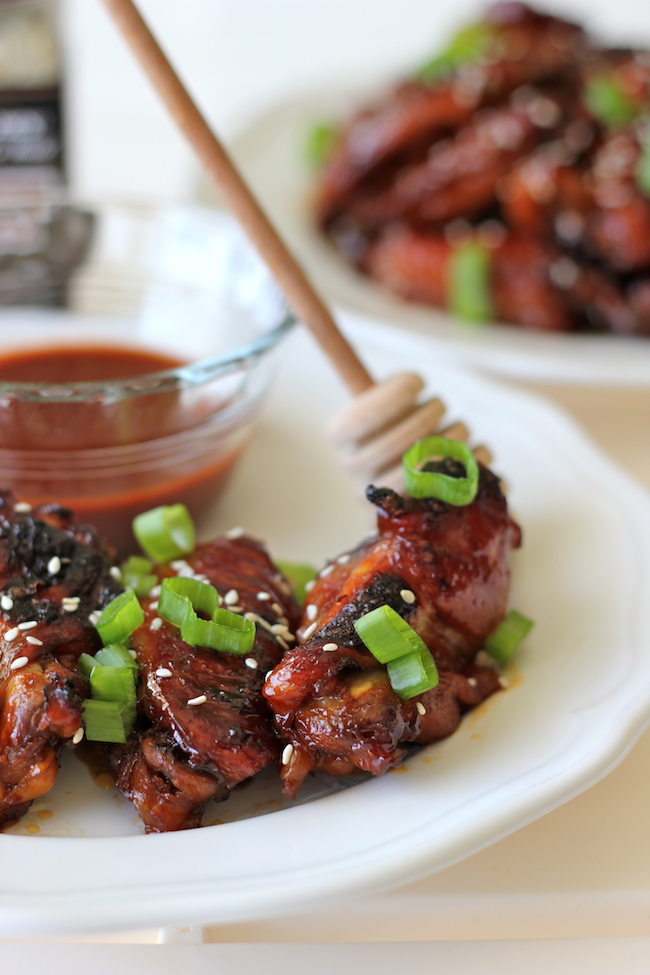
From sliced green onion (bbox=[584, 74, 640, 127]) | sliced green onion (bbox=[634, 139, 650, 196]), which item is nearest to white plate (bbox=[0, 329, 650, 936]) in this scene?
sliced green onion (bbox=[634, 139, 650, 196])

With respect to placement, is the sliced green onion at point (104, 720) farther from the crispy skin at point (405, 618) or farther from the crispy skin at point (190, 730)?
the crispy skin at point (405, 618)

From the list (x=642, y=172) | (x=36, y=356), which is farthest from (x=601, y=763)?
(x=642, y=172)

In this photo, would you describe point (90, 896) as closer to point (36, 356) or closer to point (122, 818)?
point (122, 818)

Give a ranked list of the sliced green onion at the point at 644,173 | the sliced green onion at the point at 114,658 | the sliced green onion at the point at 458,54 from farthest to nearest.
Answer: the sliced green onion at the point at 458,54 → the sliced green onion at the point at 644,173 → the sliced green onion at the point at 114,658

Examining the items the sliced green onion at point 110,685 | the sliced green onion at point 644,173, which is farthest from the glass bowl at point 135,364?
the sliced green onion at point 644,173

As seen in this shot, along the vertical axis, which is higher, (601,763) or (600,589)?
(601,763)

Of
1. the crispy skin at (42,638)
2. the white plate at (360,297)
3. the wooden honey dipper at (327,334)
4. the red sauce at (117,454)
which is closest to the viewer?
the crispy skin at (42,638)
